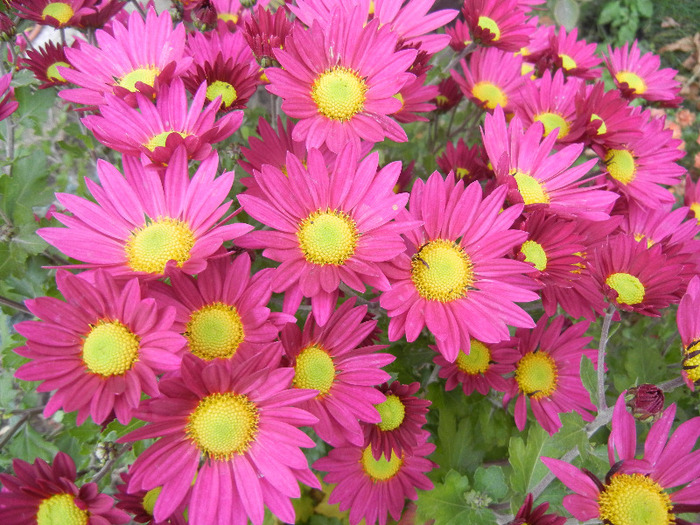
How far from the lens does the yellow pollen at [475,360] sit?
61.4 inches

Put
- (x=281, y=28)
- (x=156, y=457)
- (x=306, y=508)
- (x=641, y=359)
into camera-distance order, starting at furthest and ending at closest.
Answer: (x=306, y=508), (x=641, y=359), (x=281, y=28), (x=156, y=457)

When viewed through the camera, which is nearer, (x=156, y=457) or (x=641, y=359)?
(x=156, y=457)

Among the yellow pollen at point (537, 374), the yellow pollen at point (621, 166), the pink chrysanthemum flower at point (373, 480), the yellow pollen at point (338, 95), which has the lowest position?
the pink chrysanthemum flower at point (373, 480)

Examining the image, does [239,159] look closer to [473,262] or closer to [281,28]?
[281,28]

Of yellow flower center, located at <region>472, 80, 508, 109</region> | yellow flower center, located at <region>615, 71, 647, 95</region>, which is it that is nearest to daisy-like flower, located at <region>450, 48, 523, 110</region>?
yellow flower center, located at <region>472, 80, 508, 109</region>

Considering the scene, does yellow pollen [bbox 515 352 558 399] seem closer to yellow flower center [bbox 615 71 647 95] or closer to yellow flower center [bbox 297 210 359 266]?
yellow flower center [bbox 297 210 359 266]

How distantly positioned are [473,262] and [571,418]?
1.66 feet

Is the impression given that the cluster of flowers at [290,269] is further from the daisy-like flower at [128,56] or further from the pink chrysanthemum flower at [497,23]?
the pink chrysanthemum flower at [497,23]

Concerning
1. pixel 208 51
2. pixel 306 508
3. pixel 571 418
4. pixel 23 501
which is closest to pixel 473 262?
pixel 571 418

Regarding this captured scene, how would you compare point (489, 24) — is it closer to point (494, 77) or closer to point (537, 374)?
point (494, 77)

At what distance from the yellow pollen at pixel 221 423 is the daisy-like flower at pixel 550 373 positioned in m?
0.95

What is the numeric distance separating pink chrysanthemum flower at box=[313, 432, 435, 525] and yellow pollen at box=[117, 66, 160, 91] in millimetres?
1248

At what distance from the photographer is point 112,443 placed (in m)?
1.20

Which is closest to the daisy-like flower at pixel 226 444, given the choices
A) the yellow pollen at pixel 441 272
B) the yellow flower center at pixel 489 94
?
the yellow pollen at pixel 441 272
